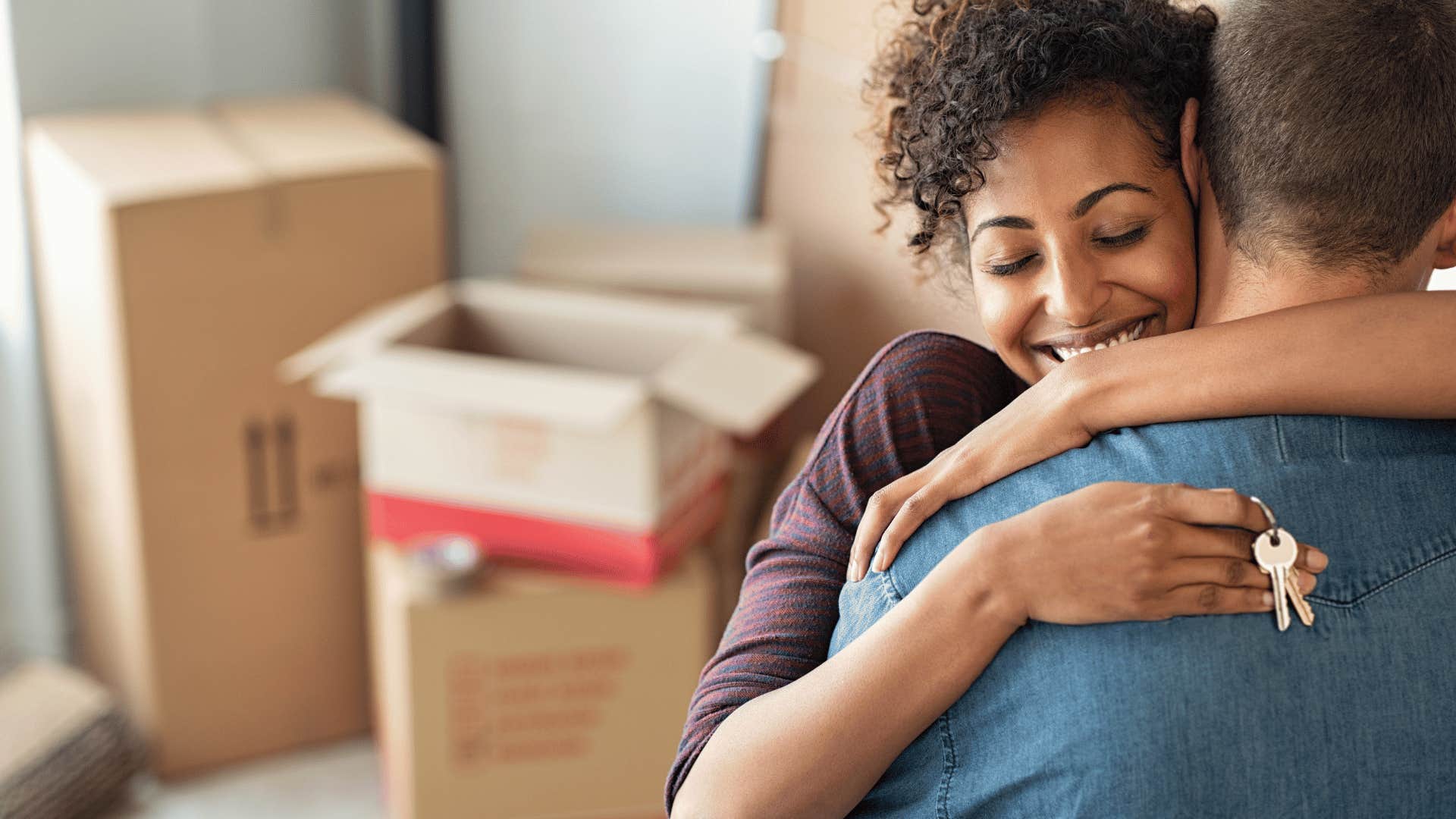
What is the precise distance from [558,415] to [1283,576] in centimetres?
136

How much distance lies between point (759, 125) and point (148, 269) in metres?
1.14

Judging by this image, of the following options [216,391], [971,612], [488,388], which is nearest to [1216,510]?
[971,612]

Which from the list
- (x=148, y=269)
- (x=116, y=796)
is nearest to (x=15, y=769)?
(x=116, y=796)

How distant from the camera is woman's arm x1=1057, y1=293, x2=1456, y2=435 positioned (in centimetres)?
73

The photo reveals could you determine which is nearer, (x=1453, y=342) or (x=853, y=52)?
(x=1453, y=342)

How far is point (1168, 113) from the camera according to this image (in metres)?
0.93

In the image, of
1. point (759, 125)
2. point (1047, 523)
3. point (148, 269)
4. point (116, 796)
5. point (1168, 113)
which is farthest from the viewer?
point (759, 125)

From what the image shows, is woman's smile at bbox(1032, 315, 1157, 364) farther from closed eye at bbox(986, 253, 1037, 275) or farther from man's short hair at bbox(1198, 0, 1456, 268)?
man's short hair at bbox(1198, 0, 1456, 268)

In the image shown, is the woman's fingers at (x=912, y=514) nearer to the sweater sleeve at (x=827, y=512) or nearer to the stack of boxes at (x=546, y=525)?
the sweater sleeve at (x=827, y=512)

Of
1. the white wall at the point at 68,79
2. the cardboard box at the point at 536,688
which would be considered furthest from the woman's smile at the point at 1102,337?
the white wall at the point at 68,79

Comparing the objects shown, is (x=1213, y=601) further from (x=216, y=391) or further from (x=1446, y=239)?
(x=216, y=391)

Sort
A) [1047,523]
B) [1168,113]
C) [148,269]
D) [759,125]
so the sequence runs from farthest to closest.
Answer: [759,125] → [148,269] → [1168,113] → [1047,523]

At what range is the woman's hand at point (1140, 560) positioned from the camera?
2.19ft

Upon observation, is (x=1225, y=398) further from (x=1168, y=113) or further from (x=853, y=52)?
(x=853, y=52)
